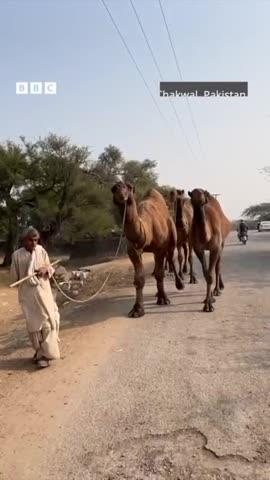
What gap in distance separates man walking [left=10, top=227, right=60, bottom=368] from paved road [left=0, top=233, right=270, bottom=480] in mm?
311

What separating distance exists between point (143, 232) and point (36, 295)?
117 inches

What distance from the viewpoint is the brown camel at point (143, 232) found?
27.8ft

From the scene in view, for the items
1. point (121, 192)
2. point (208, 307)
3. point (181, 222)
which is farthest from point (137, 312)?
point (181, 222)

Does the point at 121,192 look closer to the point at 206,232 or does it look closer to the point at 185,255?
the point at 206,232

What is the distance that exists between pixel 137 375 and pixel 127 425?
4.24ft

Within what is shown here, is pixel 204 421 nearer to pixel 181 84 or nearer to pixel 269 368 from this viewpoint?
pixel 269 368

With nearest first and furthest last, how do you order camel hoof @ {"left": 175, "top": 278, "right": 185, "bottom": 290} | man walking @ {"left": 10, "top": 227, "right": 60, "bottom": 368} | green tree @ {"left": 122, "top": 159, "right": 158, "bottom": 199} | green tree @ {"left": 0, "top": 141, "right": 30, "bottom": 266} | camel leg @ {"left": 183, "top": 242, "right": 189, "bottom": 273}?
man walking @ {"left": 10, "top": 227, "right": 60, "bottom": 368} → camel hoof @ {"left": 175, "top": 278, "right": 185, "bottom": 290} → camel leg @ {"left": 183, "top": 242, "right": 189, "bottom": 273} → green tree @ {"left": 0, "top": 141, "right": 30, "bottom": 266} → green tree @ {"left": 122, "top": 159, "right": 158, "bottom": 199}

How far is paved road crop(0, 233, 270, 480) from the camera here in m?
3.86

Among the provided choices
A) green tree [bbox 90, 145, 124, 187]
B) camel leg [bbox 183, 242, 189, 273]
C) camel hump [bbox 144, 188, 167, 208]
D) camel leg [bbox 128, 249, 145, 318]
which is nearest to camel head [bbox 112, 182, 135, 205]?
camel leg [bbox 128, 249, 145, 318]

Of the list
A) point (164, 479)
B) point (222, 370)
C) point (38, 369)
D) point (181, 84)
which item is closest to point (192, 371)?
point (222, 370)

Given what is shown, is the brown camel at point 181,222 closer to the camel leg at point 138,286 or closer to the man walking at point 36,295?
the camel leg at point 138,286

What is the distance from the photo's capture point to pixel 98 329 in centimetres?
816

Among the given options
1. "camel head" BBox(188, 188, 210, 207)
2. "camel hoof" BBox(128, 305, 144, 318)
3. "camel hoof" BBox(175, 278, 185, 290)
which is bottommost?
"camel hoof" BBox(128, 305, 144, 318)

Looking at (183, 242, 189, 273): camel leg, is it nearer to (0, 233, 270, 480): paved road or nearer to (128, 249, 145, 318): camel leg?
(128, 249, 145, 318): camel leg
